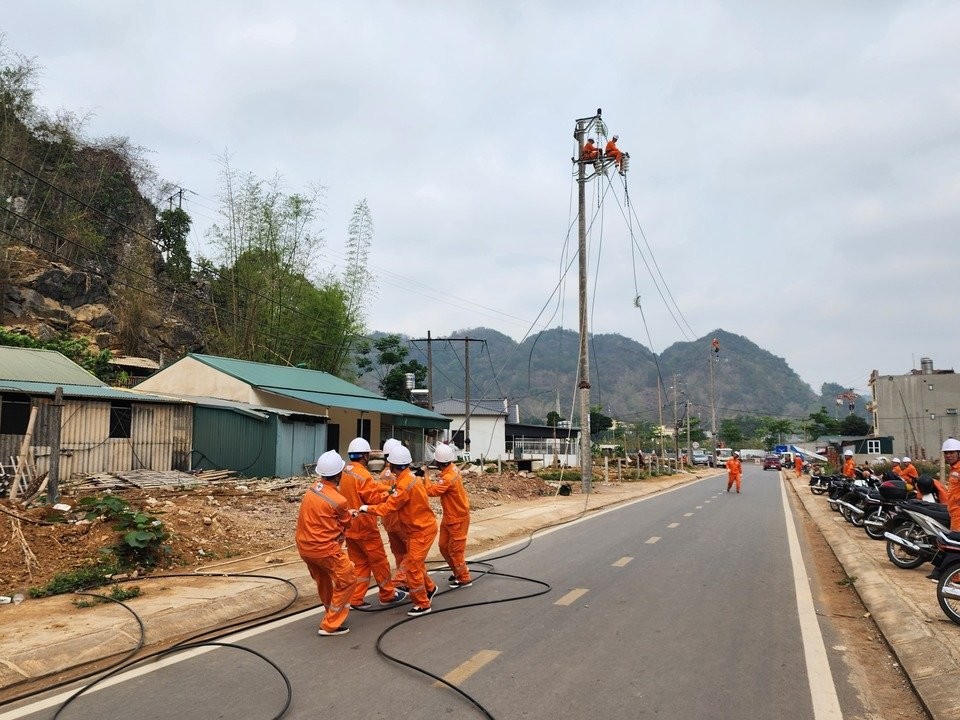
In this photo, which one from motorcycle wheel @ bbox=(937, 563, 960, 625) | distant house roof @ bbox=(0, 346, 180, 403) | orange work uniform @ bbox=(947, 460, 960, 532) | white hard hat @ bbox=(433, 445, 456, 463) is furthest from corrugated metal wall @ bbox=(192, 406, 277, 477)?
motorcycle wheel @ bbox=(937, 563, 960, 625)

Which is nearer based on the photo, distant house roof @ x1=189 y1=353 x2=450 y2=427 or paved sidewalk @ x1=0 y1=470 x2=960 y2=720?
paved sidewalk @ x1=0 y1=470 x2=960 y2=720

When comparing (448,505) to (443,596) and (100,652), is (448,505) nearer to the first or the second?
(443,596)

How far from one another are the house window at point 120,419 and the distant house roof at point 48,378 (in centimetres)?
29

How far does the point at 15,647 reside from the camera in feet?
Result: 19.0

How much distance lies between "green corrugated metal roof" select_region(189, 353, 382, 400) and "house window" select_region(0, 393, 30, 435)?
8052 mm

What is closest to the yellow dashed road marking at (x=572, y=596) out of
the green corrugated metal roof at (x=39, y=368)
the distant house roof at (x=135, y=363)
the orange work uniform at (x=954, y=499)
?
the orange work uniform at (x=954, y=499)

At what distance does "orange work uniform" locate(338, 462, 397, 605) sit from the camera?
723 cm

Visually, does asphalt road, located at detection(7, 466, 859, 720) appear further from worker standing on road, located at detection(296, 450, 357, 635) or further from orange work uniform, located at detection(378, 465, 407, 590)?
orange work uniform, located at detection(378, 465, 407, 590)

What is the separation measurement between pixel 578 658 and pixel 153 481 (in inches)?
588

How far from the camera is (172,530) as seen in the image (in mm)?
10477

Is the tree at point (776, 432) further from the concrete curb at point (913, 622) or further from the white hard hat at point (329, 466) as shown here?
the white hard hat at point (329, 466)

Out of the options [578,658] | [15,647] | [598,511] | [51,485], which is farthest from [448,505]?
[598,511]

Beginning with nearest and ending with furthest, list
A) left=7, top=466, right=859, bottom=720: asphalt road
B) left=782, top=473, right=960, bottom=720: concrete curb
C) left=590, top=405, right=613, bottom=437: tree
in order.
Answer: left=7, top=466, right=859, bottom=720: asphalt road → left=782, top=473, right=960, bottom=720: concrete curb → left=590, top=405, right=613, bottom=437: tree

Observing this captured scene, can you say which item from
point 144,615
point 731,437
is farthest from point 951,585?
point 731,437
